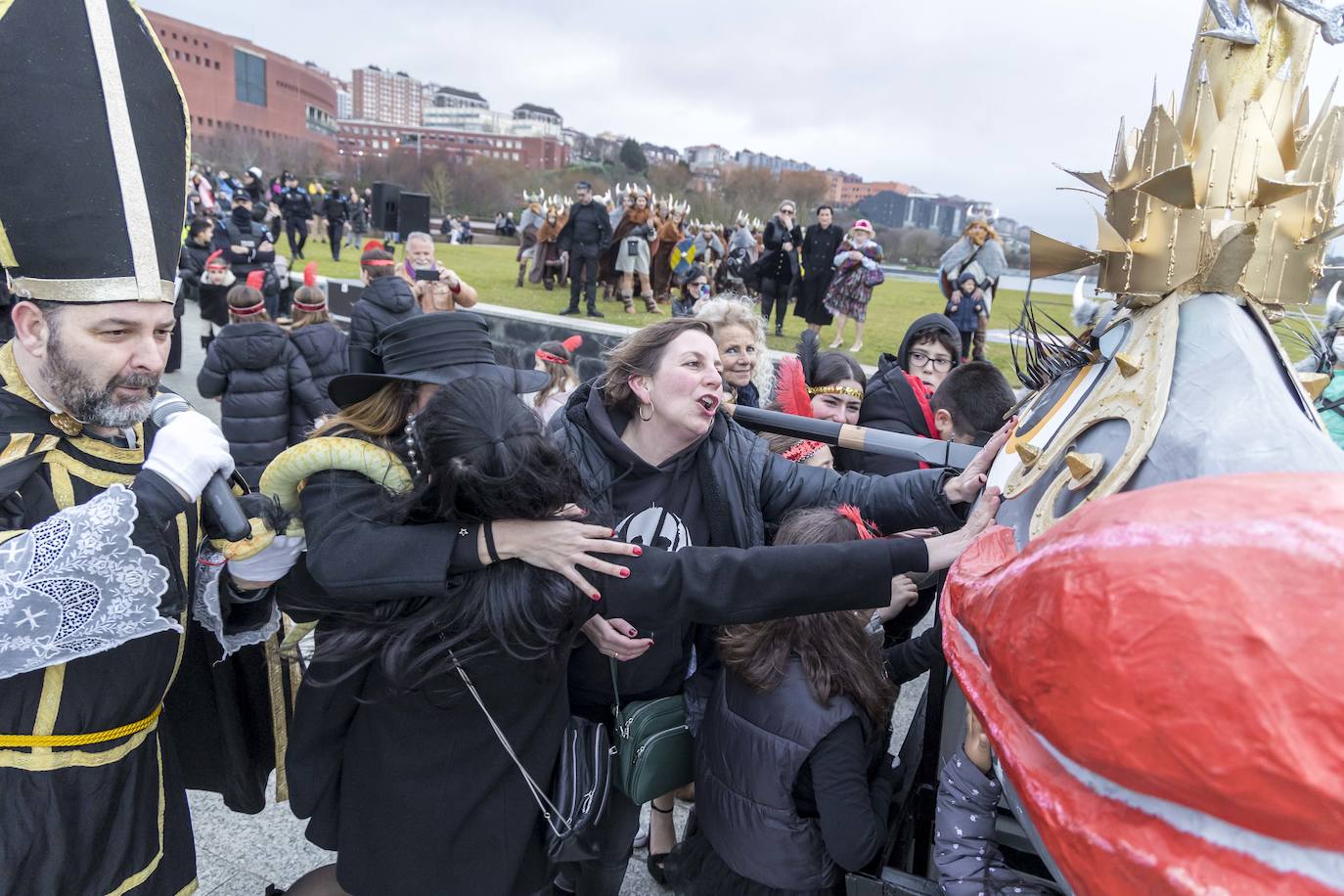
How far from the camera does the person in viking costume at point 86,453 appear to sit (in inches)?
61.1

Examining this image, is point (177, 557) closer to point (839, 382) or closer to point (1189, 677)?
point (1189, 677)

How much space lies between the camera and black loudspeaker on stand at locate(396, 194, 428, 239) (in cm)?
1052

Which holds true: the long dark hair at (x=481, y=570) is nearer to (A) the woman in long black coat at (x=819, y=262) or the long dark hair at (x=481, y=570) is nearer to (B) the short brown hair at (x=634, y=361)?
(B) the short brown hair at (x=634, y=361)

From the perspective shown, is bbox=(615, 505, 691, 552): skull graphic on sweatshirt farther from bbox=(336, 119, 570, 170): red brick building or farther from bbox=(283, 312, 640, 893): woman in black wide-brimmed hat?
bbox=(336, 119, 570, 170): red brick building

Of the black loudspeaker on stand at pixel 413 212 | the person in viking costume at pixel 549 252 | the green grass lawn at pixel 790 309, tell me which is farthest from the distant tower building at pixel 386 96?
the black loudspeaker on stand at pixel 413 212

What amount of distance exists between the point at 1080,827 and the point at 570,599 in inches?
40.6

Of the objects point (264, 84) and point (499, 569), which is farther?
point (264, 84)

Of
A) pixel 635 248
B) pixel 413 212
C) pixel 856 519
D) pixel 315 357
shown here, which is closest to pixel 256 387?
pixel 315 357

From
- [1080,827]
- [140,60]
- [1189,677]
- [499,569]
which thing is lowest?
[499,569]

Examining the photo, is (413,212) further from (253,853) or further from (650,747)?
(650,747)

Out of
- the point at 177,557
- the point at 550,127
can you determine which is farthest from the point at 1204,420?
the point at 550,127

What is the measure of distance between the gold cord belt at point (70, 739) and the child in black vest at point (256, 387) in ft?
12.7

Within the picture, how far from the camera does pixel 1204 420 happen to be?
102 cm

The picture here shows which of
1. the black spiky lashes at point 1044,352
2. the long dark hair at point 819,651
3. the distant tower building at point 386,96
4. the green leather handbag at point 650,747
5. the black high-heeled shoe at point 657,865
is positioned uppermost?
the distant tower building at point 386,96
